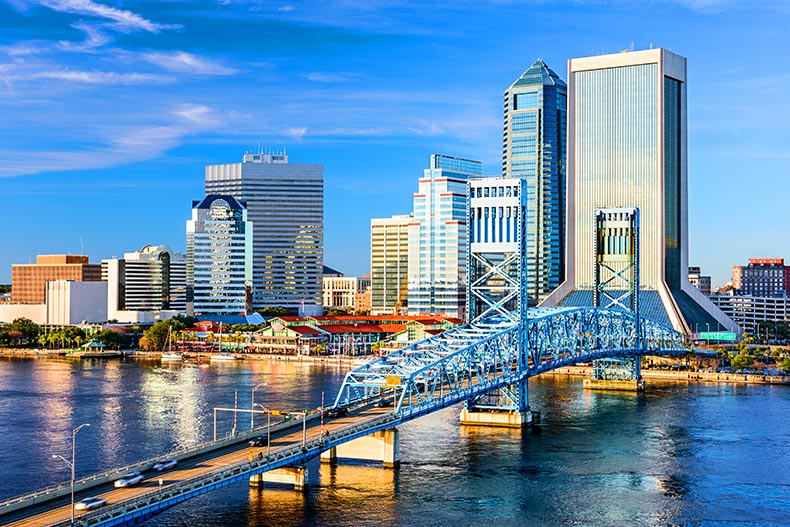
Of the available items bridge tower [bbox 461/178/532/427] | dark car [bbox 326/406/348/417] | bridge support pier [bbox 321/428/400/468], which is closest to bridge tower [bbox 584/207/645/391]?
bridge tower [bbox 461/178/532/427]

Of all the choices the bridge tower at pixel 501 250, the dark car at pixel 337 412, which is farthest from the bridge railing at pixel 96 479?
the bridge tower at pixel 501 250

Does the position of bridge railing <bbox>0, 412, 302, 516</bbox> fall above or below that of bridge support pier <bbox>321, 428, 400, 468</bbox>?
above

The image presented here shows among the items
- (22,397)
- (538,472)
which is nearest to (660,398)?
(538,472)

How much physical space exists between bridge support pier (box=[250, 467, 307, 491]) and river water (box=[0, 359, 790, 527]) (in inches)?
38.0

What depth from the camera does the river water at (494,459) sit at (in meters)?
72.8

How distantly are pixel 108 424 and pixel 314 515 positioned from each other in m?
49.2

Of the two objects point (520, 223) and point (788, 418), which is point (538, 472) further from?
point (788, 418)

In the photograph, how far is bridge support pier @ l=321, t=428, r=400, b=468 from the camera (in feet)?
286

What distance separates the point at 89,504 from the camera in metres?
A: 59.8

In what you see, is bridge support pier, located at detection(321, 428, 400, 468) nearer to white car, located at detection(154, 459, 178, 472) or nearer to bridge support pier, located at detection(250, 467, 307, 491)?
bridge support pier, located at detection(250, 467, 307, 491)

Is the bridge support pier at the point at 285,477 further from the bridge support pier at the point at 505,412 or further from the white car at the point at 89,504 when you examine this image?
the bridge support pier at the point at 505,412

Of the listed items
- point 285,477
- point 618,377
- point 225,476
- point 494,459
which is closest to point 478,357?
point 494,459

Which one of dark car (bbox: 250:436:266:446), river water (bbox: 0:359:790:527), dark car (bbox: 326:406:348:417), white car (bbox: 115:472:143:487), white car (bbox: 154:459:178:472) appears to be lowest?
river water (bbox: 0:359:790:527)

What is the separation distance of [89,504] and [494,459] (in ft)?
139
